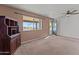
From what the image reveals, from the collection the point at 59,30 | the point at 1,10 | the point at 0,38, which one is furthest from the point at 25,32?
the point at 59,30

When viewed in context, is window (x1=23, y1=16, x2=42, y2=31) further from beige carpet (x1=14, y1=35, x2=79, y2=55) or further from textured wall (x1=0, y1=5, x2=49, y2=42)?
beige carpet (x1=14, y1=35, x2=79, y2=55)

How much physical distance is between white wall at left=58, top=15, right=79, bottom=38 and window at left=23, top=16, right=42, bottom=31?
130 inches

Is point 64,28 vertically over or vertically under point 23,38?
over

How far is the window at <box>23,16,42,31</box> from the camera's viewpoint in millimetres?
7284

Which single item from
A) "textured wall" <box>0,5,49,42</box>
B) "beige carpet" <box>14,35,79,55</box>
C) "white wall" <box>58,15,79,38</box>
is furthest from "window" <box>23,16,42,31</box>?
"white wall" <box>58,15,79,38</box>

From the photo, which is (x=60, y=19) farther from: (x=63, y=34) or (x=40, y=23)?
(x=40, y=23)

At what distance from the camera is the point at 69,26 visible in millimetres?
10945

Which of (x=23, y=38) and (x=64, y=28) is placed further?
(x=64, y=28)

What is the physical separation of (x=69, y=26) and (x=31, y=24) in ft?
15.3

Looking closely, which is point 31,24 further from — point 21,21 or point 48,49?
point 48,49

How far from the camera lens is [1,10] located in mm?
5387

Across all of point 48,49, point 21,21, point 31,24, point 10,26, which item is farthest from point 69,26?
point 10,26

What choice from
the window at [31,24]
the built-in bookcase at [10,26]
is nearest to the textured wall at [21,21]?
the window at [31,24]
